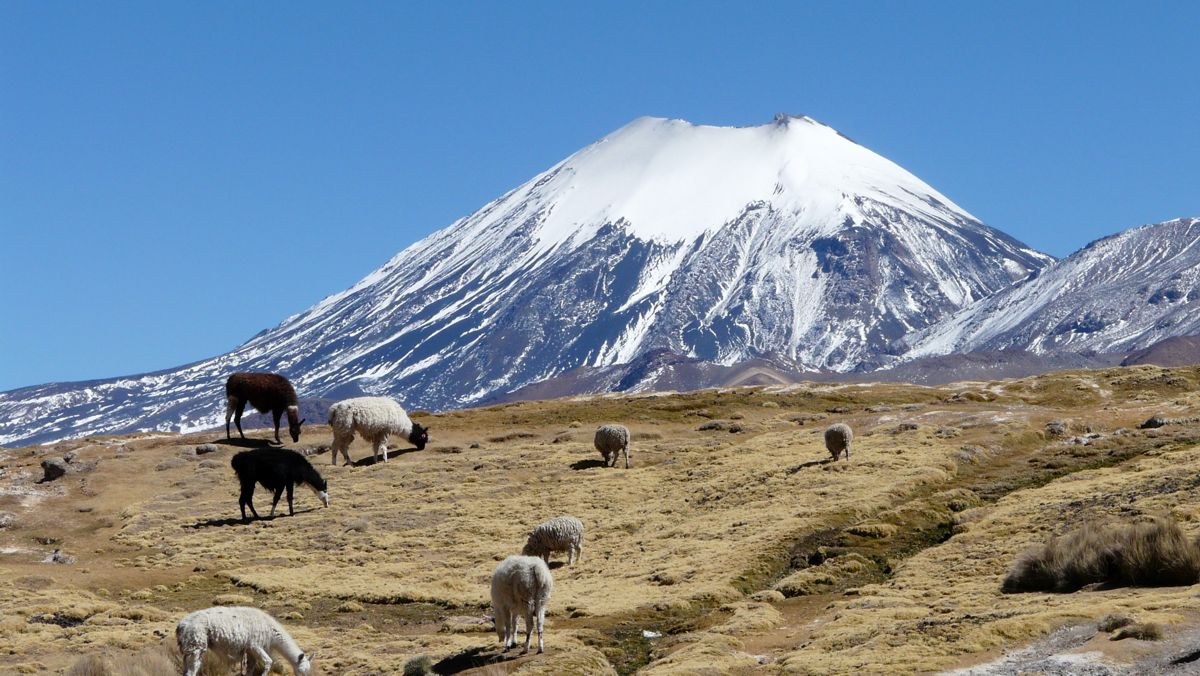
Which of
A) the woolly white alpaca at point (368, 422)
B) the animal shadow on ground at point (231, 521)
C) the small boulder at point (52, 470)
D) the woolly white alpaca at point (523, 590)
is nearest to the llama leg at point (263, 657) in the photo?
the woolly white alpaca at point (523, 590)

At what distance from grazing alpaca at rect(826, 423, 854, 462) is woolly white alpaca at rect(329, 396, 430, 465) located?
20207mm

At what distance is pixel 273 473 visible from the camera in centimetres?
5169

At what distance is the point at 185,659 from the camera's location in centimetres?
2508

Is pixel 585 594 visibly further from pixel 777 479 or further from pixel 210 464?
pixel 210 464

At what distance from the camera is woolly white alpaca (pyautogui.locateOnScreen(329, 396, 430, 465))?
62156 mm

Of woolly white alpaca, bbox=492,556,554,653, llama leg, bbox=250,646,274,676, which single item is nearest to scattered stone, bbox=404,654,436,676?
woolly white alpaca, bbox=492,556,554,653

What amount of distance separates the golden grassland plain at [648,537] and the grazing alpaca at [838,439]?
84 cm

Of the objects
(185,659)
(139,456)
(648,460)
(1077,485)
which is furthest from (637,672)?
(139,456)

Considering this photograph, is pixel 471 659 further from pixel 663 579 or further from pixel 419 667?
pixel 663 579

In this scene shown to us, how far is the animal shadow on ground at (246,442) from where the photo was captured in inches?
2640

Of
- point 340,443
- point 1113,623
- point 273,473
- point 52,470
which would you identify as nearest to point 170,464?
point 52,470

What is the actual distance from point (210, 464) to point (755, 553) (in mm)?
33855

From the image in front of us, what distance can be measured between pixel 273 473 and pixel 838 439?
22.9 meters

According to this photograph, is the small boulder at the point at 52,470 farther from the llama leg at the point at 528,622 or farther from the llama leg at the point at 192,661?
the llama leg at the point at 192,661
